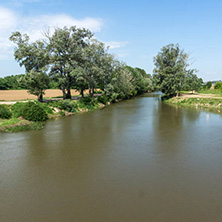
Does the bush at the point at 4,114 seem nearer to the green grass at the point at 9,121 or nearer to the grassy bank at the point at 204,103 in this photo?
the green grass at the point at 9,121

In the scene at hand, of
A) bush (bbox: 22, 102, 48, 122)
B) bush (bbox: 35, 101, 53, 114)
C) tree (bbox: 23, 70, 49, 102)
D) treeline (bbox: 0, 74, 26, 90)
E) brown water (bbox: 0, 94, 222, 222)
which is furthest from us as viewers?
treeline (bbox: 0, 74, 26, 90)

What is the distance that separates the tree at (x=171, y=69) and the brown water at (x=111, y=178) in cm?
3424

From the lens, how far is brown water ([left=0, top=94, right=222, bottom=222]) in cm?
787

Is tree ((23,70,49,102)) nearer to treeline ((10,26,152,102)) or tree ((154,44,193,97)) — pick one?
treeline ((10,26,152,102))

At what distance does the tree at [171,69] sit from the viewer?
5125 centimetres

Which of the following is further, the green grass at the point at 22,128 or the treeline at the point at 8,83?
the treeline at the point at 8,83

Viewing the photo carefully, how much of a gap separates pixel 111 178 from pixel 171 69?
46547 millimetres

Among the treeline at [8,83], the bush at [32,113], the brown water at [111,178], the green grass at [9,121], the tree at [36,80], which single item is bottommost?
the brown water at [111,178]

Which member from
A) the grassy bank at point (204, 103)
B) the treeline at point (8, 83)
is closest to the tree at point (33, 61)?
the grassy bank at point (204, 103)

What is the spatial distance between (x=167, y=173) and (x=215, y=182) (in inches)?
93.8

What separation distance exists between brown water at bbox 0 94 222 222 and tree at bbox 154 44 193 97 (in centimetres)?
3424

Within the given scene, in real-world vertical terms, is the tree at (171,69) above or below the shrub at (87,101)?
above

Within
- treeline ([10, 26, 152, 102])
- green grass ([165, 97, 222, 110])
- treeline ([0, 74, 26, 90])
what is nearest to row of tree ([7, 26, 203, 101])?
treeline ([10, 26, 152, 102])

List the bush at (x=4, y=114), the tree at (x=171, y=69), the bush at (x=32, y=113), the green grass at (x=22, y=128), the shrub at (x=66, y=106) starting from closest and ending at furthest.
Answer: the green grass at (x=22, y=128), the bush at (x=4, y=114), the bush at (x=32, y=113), the shrub at (x=66, y=106), the tree at (x=171, y=69)
